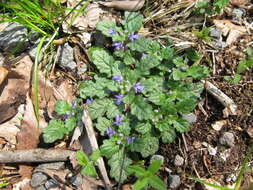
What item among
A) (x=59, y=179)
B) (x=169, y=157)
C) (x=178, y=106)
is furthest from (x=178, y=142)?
(x=59, y=179)

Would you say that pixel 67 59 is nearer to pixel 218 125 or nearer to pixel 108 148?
pixel 108 148

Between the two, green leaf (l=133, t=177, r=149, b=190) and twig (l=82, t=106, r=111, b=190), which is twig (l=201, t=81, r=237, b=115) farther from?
green leaf (l=133, t=177, r=149, b=190)

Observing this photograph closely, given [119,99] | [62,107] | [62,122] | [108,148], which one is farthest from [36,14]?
[108,148]

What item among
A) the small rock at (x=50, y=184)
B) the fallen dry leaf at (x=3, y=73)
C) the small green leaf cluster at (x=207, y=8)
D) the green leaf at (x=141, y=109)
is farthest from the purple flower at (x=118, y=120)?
the small green leaf cluster at (x=207, y=8)

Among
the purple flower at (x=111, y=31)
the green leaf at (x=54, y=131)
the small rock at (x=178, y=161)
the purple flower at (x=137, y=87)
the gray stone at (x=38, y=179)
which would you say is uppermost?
the purple flower at (x=111, y=31)

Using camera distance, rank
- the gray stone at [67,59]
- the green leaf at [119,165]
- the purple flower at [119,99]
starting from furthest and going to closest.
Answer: the gray stone at [67,59] → the purple flower at [119,99] → the green leaf at [119,165]

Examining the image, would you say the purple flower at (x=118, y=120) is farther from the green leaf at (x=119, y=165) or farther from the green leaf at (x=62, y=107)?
the green leaf at (x=62, y=107)

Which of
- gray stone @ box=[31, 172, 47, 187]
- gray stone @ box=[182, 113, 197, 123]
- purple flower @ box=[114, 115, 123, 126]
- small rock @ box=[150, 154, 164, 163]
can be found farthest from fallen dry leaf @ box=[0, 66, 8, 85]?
gray stone @ box=[182, 113, 197, 123]
